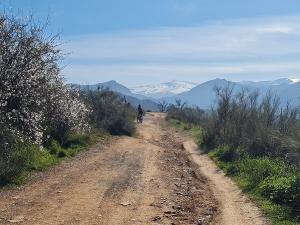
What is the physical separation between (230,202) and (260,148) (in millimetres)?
9743

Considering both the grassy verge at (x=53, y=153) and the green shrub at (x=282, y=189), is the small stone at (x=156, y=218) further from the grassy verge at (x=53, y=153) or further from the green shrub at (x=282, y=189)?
the grassy verge at (x=53, y=153)

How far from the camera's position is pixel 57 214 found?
12.3 meters

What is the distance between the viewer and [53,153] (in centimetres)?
2212

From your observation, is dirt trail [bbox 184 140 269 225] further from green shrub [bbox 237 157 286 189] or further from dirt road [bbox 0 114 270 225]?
green shrub [bbox 237 157 286 189]

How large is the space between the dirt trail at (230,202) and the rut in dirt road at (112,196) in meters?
0.29

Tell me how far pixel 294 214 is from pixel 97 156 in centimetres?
1196

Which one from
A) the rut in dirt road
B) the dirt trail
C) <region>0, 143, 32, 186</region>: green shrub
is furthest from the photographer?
<region>0, 143, 32, 186</region>: green shrub

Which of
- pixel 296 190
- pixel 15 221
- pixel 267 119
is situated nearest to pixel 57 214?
pixel 15 221

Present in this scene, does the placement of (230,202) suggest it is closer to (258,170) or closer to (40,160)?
(258,170)

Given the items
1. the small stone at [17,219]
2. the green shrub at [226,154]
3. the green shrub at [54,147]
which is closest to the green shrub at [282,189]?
the small stone at [17,219]

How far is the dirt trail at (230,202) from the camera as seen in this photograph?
12895mm

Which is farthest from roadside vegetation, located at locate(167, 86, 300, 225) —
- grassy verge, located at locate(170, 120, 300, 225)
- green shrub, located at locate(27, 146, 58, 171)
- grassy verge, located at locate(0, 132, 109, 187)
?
green shrub, located at locate(27, 146, 58, 171)


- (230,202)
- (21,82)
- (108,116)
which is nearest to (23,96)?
(21,82)

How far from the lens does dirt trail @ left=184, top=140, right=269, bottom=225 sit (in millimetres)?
12895
